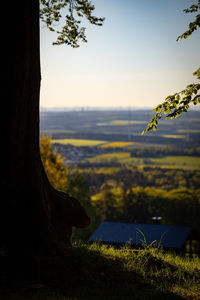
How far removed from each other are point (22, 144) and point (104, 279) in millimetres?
2304

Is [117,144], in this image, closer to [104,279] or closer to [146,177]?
[146,177]

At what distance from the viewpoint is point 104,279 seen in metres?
4.98

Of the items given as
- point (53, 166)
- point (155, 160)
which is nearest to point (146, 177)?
point (155, 160)

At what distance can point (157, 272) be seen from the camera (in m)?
5.46

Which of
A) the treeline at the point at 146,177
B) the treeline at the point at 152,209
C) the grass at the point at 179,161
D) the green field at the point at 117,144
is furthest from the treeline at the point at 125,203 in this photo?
the green field at the point at 117,144

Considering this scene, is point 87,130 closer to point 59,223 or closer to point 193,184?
point 193,184

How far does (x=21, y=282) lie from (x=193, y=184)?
3295 inches

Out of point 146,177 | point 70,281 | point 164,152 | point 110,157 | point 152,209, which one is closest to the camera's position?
point 70,281

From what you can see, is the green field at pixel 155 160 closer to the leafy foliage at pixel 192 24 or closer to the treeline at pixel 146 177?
the treeline at pixel 146 177

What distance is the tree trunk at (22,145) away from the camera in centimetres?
525

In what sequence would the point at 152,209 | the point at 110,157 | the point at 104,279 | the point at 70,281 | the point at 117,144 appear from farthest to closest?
the point at 117,144
the point at 110,157
the point at 152,209
the point at 104,279
the point at 70,281

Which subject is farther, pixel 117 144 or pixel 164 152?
pixel 117 144

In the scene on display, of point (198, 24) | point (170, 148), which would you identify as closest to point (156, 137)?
point (170, 148)

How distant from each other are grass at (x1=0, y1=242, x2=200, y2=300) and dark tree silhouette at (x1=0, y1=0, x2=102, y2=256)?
41 centimetres
